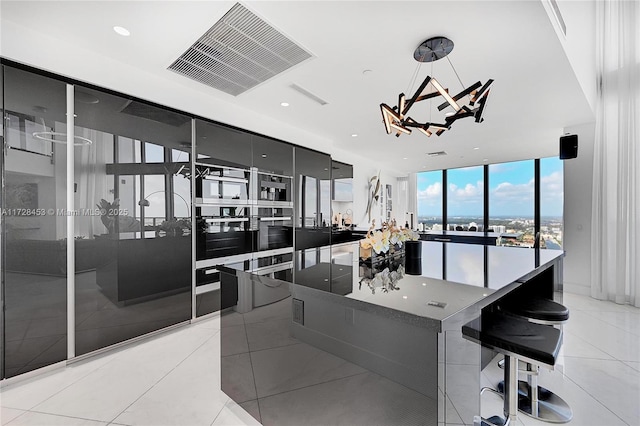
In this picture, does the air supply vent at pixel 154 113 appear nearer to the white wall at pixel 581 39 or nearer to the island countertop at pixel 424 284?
the island countertop at pixel 424 284

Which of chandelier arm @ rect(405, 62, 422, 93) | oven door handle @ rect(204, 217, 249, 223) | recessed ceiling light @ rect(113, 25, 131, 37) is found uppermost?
recessed ceiling light @ rect(113, 25, 131, 37)

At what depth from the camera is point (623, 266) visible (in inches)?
153

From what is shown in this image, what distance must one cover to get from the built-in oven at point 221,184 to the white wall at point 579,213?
5112 millimetres

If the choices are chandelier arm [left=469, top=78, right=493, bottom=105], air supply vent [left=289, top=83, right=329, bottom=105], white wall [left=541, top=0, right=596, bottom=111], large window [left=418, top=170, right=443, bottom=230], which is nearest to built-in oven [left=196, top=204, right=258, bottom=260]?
air supply vent [left=289, top=83, right=329, bottom=105]

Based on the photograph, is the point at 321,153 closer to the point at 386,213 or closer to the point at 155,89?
the point at 155,89

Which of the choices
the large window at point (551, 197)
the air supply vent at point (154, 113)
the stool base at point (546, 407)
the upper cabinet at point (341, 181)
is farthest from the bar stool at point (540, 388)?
the large window at point (551, 197)

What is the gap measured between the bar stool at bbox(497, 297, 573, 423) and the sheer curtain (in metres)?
3.32

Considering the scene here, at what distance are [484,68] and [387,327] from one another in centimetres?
275

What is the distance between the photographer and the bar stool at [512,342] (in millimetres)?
1261

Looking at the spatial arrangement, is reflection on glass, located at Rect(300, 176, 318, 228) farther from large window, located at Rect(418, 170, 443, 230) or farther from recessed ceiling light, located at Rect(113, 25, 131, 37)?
large window, located at Rect(418, 170, 443, 230)

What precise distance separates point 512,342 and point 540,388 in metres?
1.04

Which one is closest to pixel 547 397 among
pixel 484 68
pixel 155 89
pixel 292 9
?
pixel 484 68

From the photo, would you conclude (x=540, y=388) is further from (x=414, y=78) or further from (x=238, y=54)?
(x=238, y=54)

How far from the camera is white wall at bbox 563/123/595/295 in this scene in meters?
4.32
